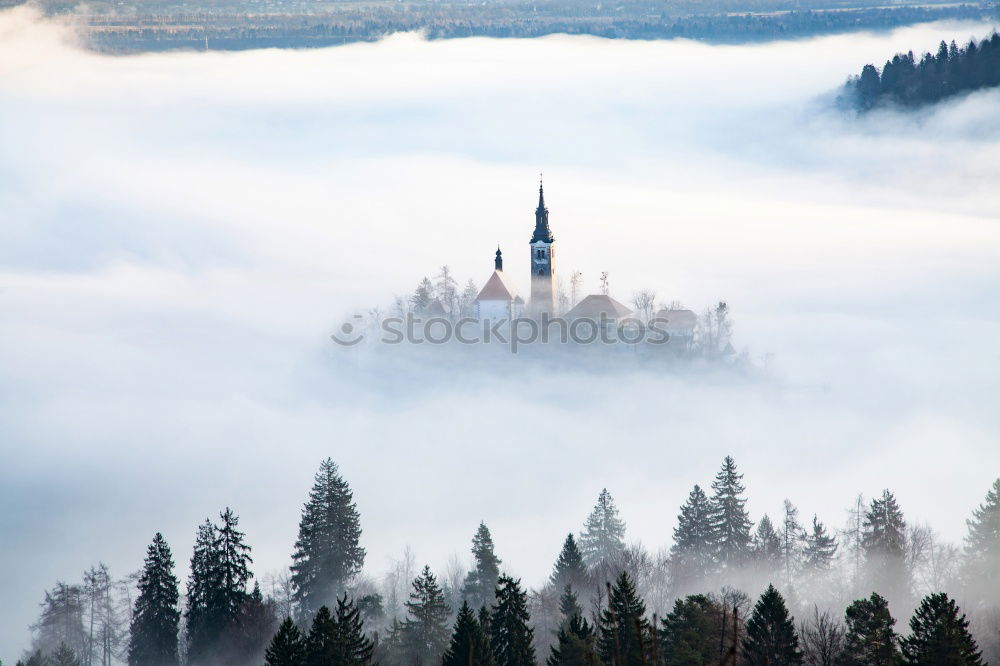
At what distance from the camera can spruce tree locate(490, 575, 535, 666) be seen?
44375 millimetres

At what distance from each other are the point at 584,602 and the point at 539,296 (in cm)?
8106

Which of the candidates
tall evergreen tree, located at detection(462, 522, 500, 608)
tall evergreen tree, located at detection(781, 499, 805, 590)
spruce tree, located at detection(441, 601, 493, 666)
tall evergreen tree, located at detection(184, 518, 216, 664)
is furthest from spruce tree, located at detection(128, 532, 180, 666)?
tall evergreen tree, located at detection(781, 499, 805, 590)

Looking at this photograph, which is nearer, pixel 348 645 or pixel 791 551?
pixel 348 645

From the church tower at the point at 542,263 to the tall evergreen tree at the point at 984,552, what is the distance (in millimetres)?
77407

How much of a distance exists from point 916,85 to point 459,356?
8190 cm

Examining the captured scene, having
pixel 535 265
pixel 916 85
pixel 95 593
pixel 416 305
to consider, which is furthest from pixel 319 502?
pixel 916 85

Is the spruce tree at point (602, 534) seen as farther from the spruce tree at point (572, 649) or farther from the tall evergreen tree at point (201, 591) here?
the spruce tree at point (572, 649)

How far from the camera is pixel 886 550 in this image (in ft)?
219

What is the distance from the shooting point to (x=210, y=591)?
58.7m

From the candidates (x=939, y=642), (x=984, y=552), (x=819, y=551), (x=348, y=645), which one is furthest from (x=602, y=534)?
(x=939, y=642)

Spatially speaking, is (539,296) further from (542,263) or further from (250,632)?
(250,632)

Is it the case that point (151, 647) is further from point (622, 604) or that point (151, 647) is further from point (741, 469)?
point (741, 469)

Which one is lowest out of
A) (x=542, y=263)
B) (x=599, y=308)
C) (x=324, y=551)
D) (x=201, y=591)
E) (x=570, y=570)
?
(x=201, y=591)

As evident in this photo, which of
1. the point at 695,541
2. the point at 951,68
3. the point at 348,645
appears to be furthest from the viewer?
the point at 951,68
